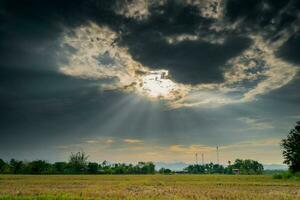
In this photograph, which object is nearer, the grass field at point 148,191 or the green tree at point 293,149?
the grass field at point 148,191

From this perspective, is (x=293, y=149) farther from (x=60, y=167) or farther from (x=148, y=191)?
(x=60, y=167)

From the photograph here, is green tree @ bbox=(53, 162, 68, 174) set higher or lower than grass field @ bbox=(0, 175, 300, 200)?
higher

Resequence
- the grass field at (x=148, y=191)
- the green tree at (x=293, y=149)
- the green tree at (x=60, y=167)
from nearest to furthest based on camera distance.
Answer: the grass field at (x=148, y=191)
the green tree at (x=293, y=149)
the green tree at (x=60, y=167)

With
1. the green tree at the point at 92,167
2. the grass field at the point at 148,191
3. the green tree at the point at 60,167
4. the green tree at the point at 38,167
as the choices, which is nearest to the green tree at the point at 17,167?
the green tree at the point at 38,167

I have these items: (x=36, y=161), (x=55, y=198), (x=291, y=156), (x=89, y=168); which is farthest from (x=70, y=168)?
(x=55, y=198)

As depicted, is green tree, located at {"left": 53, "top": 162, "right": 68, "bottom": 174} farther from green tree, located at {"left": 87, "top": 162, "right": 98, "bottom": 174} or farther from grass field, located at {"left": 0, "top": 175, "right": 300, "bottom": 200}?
grass field, located at {"left": 0, "top": 175, "right": 300, "bottom": 200}

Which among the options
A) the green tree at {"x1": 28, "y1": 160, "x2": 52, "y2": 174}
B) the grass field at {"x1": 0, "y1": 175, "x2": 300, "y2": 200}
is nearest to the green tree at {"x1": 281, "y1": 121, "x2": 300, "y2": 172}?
the grass field at {"x1": 0, "y1": 175, "x2": 300, "y2": 200}

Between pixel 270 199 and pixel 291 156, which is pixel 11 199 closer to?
pixel 270 199

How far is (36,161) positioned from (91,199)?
153971 mm

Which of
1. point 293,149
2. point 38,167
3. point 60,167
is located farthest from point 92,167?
point 293,149

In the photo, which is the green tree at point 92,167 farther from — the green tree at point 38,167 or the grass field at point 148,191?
the grass field at point 148,191

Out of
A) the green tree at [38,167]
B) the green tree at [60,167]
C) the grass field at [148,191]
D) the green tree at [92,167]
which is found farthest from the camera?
the green tree at [92,167]

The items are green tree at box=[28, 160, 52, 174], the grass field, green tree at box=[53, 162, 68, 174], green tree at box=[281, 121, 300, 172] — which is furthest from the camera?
green tree at box=[53, 162, 68, 174]

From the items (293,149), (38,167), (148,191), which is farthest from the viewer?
(38,167)
